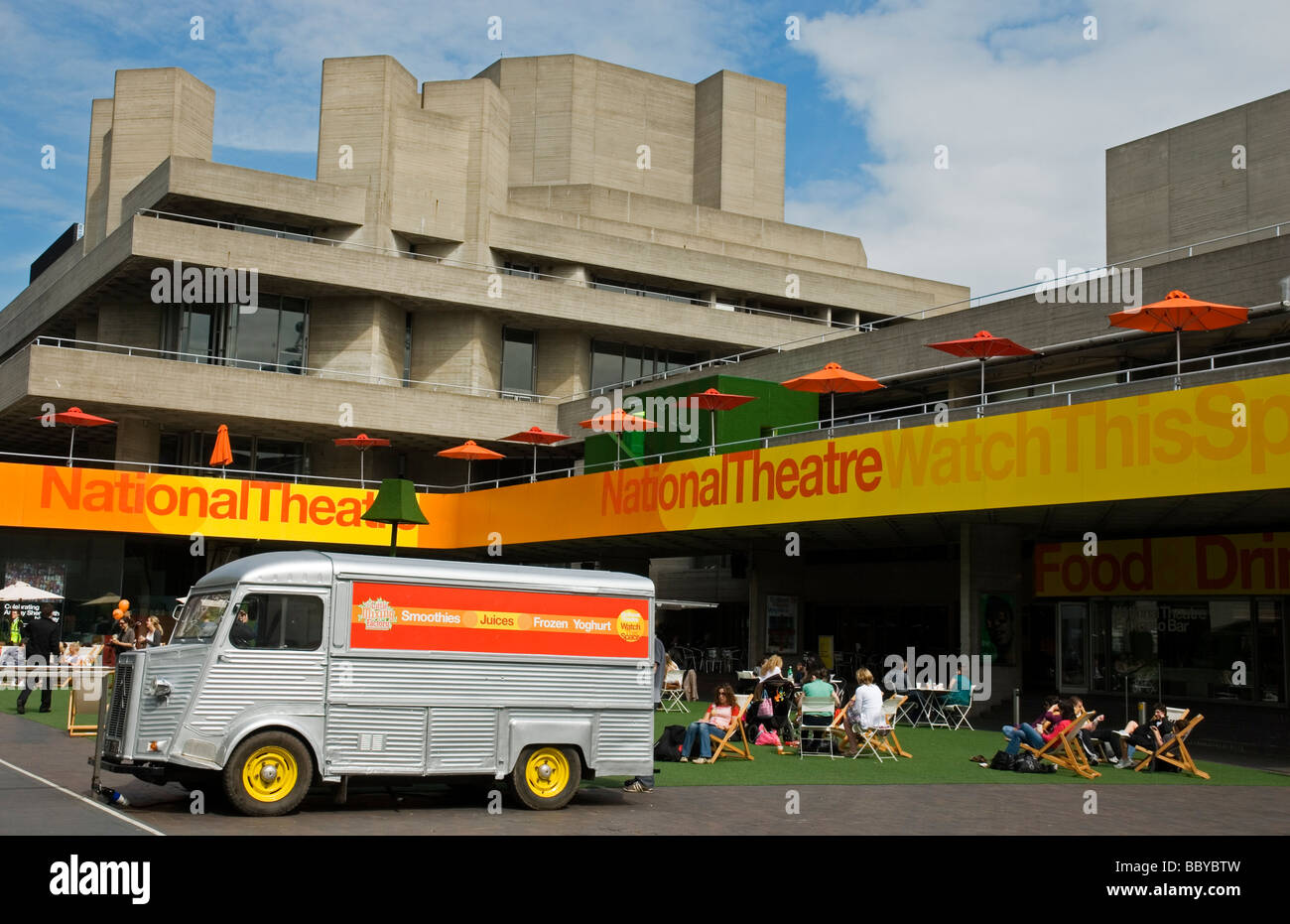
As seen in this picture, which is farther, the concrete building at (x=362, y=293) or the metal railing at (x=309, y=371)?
the metal railing at (x=309, y=371)

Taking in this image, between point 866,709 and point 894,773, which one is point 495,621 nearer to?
point 894,773

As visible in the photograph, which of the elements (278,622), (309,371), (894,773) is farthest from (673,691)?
(309,371)

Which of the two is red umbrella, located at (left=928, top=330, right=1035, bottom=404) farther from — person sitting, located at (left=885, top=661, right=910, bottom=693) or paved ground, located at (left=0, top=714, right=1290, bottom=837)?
paved ground, located at (left=0, top=714, right=1290, bottom=837)

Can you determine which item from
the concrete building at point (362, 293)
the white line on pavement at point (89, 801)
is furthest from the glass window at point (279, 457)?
the white line on pavement at point (89, 801)

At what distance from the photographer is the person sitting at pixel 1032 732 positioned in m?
17.1

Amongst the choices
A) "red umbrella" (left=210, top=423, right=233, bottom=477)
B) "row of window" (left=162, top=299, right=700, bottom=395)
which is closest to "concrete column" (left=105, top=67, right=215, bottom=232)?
"row of window" (left=162, top=299, right=700, bottom=395)

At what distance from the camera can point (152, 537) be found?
40000 millimetres

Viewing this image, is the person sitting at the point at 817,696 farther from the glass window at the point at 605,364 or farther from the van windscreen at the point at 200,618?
the glass window at the point at 605,364

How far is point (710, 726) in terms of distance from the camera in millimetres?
17719

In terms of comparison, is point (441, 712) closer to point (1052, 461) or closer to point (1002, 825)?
point (1002, 825)

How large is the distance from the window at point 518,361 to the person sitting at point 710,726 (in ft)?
103

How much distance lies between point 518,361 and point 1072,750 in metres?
34.7
